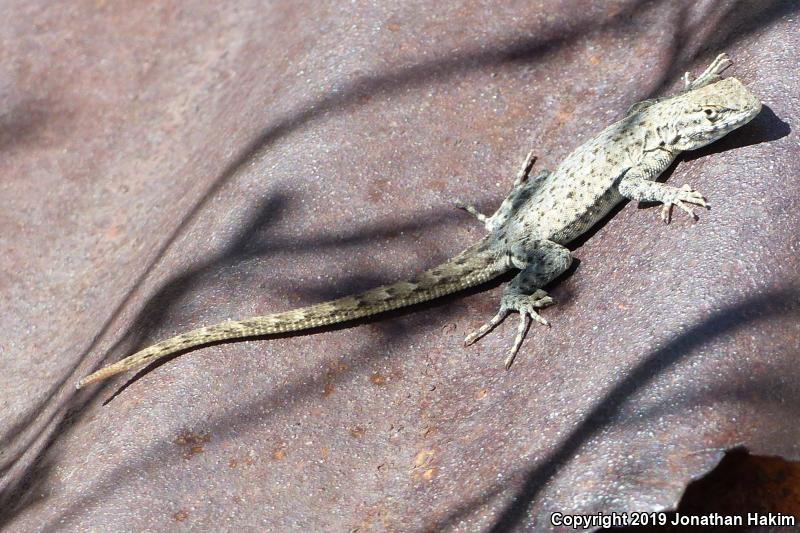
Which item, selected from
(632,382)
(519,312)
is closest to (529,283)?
(519,312)

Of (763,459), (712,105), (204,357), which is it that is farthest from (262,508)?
(712,105)

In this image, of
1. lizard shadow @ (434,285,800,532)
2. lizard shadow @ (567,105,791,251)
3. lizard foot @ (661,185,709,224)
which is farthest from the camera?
lizard shadow @ (567,105,791,251)

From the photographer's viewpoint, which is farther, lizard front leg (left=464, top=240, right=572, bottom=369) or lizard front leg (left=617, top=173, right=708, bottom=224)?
lizard front leg (left=464, top=240, right=572, bottom=369)

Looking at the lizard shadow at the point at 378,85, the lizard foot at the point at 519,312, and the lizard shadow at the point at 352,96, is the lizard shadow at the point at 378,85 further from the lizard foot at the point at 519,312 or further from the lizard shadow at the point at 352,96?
the lizard foot at the point at 519,312

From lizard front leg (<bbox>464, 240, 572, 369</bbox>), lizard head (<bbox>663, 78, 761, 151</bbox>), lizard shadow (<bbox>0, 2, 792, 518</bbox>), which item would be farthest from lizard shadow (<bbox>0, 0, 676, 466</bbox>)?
lizard front leg (<bbox>464, 240, 572, 369</bbox>)

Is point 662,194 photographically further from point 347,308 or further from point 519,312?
point 347,308

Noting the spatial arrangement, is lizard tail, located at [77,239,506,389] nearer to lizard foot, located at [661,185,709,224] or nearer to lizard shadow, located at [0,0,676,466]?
lizard shadow, located at [0,0,676,466]
